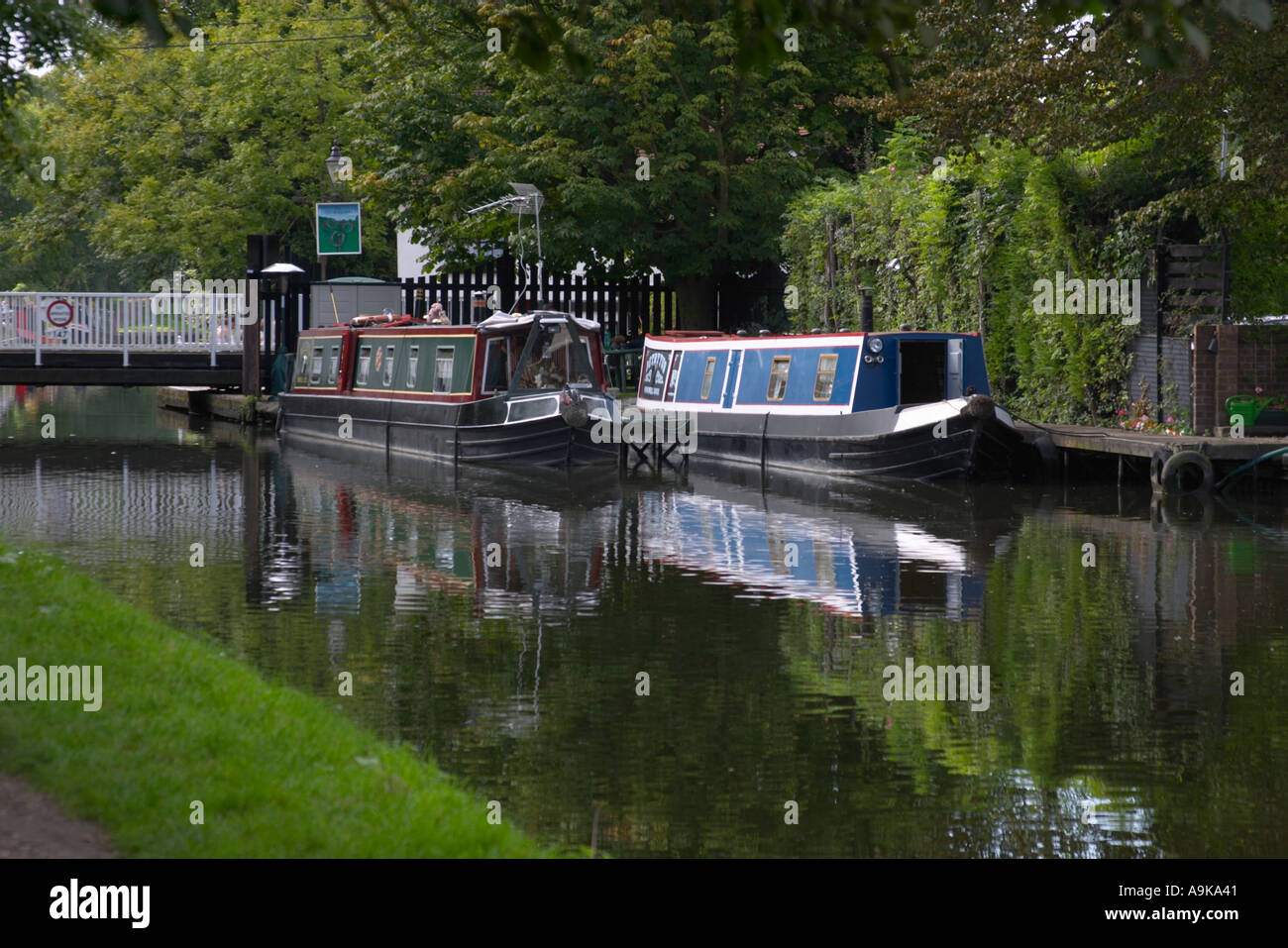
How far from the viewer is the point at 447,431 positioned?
88.3 feet

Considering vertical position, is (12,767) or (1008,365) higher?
(1008,365)

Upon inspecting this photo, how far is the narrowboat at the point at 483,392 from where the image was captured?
82.7 feet

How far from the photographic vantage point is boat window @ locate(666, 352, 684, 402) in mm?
28453

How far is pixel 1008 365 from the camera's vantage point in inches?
1008

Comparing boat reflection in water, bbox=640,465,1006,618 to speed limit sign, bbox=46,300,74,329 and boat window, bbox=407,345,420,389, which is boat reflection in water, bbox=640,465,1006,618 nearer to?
boat window, bbox=407,345,420,389

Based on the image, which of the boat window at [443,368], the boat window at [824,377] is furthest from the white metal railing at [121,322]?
the boat window at [824,377]

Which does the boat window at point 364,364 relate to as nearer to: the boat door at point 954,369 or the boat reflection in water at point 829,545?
the boat reflection in water at point 829,545

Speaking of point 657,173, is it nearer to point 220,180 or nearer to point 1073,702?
point 220,180

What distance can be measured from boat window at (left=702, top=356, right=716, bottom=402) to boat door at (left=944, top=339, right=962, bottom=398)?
188 inches

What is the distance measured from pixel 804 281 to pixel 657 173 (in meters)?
3.53

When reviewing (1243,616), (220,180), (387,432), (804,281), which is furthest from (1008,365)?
(220,180)

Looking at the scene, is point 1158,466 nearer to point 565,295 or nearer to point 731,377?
point 731,377

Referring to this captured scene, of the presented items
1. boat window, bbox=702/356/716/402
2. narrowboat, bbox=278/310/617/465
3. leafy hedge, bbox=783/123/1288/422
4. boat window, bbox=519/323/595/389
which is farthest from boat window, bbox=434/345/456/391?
leafy hedge, bbox=783/123/1288/422

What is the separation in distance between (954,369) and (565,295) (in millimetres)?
15965
